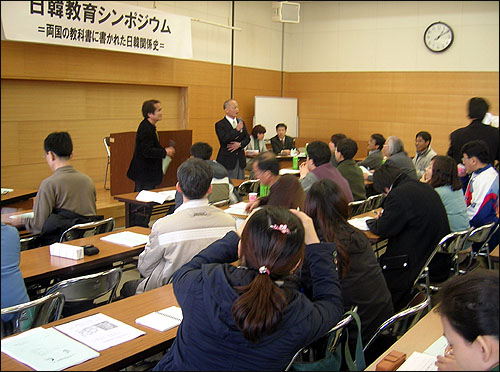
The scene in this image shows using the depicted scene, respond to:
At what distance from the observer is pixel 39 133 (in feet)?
20.4

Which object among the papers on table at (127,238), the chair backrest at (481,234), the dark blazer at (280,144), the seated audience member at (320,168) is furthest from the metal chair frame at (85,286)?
the dark blazer at (280,144)

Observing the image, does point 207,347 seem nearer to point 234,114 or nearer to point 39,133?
point 234,114

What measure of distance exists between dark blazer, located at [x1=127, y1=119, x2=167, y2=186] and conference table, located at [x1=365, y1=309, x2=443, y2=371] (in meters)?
3.77

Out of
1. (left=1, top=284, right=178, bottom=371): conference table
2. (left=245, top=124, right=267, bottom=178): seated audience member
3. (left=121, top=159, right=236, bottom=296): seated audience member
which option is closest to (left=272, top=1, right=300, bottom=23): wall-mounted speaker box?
(left=245, top=124, right=267, bottom=178): seated audience member

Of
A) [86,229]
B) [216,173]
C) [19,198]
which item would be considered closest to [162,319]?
[86,229]

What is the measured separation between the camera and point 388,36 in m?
10.4

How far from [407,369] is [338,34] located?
9587 millimetres

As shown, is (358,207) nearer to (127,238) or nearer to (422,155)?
(127,238)

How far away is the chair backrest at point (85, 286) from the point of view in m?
2.51

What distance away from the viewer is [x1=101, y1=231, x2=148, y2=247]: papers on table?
3313 millimetres

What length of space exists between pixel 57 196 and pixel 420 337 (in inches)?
105

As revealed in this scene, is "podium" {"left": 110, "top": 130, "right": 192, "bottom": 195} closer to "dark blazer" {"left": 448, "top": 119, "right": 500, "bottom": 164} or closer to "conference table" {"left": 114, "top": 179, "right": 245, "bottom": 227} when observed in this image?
"conference table" {"left": 114, "top": 179, "right": 245, "bottom": 227}

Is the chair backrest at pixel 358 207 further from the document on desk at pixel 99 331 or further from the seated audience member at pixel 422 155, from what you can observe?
the document on desk at pixel 99 331

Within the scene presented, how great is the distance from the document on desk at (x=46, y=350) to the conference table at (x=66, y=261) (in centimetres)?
82
